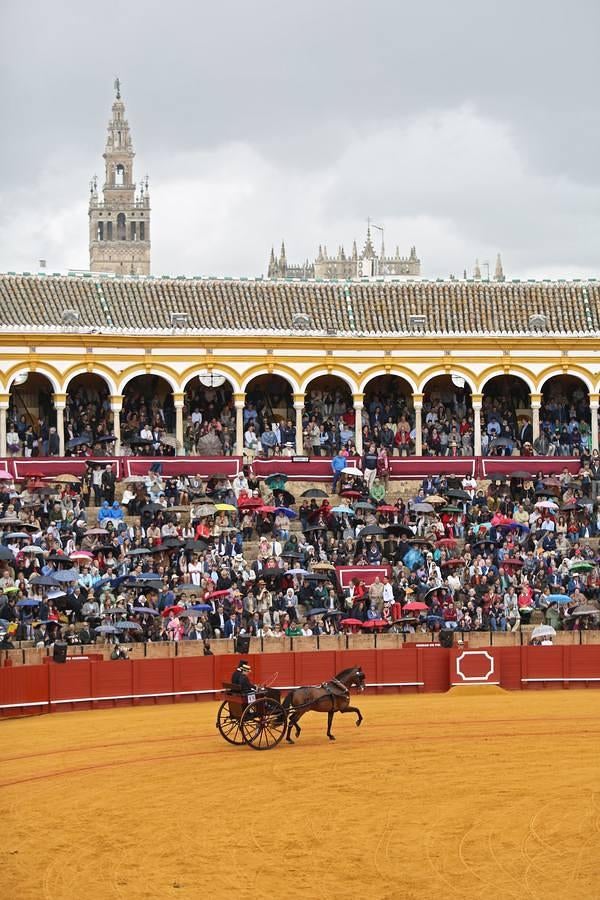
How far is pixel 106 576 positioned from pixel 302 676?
6589mm

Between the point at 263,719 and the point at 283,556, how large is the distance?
14533 millimetres

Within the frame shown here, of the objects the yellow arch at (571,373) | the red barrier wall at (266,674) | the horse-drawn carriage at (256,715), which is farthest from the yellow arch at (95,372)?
the horse-drawn carriage at (256,715)

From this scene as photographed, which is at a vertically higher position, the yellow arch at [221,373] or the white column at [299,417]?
the yellow arch at [221,373]

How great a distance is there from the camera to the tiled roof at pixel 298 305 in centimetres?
5284

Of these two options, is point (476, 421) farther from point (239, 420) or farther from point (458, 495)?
point (458, 495)

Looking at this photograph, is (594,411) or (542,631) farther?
(594,411)

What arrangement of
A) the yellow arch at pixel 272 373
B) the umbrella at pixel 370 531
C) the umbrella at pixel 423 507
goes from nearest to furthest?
the umbrella at pixel 370 531, the umbrella at pixel 423 507, the yellow arch at pixel 272 373

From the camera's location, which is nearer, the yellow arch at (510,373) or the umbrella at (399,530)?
the umbrella at (399,530)

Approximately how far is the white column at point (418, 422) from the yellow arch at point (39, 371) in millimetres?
10475

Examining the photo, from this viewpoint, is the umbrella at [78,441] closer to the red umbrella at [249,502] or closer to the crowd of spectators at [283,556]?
the crowd of spectators at [283,556]

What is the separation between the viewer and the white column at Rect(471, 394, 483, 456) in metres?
52.5

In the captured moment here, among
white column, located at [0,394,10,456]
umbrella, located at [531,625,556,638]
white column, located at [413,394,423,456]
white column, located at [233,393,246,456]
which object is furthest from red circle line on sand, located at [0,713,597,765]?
white column, located at [413,394,423,456]

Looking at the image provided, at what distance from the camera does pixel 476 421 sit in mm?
53031

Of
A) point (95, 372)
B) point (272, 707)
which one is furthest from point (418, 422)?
point (272, 707)
